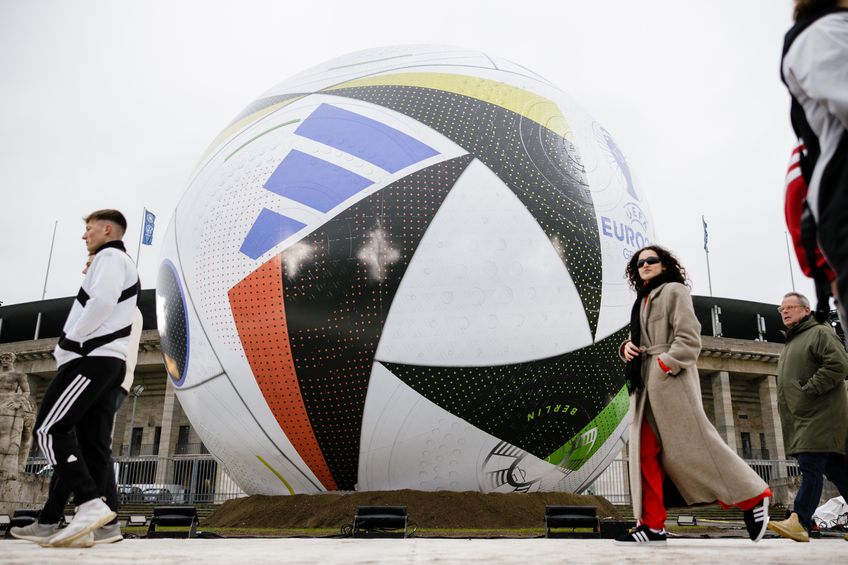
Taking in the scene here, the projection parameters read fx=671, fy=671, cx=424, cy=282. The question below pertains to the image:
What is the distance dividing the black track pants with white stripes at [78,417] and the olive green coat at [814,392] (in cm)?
434

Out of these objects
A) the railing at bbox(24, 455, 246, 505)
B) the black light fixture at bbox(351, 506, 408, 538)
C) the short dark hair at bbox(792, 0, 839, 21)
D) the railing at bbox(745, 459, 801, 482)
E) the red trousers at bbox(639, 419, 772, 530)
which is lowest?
the railing at bbox(24, 455, 246, 505)

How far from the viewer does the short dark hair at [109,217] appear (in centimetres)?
381

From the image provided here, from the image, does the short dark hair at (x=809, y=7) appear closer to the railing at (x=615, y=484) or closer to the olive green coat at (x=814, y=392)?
the olive green coat at (x=814, y=392)

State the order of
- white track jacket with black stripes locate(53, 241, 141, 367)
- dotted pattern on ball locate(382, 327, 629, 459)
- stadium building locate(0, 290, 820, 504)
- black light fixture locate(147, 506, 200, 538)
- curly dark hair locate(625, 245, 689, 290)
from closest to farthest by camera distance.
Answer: white track jacket with black stripes locate(53, 241, 141, 367)
curly dark hair locate(625, 245, 689, 290)
black light fixture locate(147, 506, 200, 538)
dotted pattern on ball locate(382, 327, 629, 459)
stadium building locate(0, 290, 820, 504)

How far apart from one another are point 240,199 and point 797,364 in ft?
15.6

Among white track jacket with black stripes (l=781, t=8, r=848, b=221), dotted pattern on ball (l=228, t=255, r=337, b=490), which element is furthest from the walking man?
white track jacket with black stripes (l=781, t=8, r=848, b=221)

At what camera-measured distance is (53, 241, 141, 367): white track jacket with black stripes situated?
350 cm

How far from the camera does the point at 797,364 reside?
4.89m

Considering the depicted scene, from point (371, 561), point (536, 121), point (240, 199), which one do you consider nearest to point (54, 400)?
point (371, 561)

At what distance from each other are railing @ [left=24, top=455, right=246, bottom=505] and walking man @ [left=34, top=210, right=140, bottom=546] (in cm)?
1815

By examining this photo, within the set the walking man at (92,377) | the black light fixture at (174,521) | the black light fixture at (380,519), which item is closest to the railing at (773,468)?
the black light fixture at (380,519)

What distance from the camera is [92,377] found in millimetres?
3473

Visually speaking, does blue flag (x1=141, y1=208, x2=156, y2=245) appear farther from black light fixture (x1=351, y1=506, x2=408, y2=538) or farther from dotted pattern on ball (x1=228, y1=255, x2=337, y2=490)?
black light fixture (x1=351, y1=506, x2=408, y2=538)

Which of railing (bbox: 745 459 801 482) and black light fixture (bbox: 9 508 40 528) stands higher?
black light fixture (bbox: 9 508 40 528)
